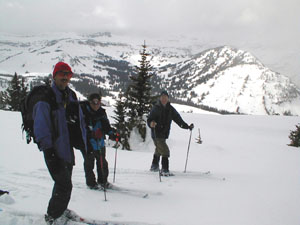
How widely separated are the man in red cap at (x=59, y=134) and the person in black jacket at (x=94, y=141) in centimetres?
128

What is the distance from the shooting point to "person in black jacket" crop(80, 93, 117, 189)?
186 inches

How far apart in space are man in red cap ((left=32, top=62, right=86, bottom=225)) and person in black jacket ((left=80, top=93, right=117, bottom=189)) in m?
1.28

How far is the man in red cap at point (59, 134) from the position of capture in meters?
2.84

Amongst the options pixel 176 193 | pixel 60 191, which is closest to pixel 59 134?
pixel 60 191

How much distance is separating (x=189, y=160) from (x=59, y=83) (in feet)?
23.9

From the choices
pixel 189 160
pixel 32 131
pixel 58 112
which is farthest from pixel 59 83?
pixel 189 160

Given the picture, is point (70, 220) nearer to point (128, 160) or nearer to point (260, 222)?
point (260, 222)

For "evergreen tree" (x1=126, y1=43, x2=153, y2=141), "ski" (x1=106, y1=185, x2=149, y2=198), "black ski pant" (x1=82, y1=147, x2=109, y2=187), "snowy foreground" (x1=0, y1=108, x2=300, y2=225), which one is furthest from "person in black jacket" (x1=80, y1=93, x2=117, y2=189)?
"evergreen tree" (x1=126, y1=43, x2=153, y2=141)

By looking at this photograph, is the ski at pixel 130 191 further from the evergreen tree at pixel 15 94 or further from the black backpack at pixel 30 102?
the evergreen tree at pixel 15 94

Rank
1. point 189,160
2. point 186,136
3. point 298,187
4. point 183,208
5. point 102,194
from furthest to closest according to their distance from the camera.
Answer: point 186,136 → point 189,160 → point 298,187 → point 102,194 → point 183,208

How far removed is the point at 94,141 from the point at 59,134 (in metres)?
1.79

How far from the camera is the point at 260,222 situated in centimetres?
378

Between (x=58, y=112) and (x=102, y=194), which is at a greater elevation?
(x=58, y=112)

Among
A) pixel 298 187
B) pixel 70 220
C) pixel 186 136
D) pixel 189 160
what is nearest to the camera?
pixel 70 220
